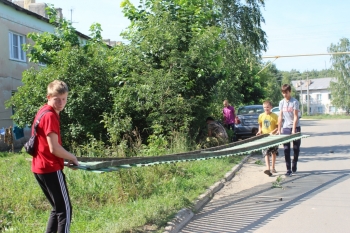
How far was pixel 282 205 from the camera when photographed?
7074 millimetres

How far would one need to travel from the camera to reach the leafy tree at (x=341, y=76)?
7689cm

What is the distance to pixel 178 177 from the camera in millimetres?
8492

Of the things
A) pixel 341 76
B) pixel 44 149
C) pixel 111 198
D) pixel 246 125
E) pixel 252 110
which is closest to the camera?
pixel 44 149

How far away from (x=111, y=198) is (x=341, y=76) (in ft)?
261

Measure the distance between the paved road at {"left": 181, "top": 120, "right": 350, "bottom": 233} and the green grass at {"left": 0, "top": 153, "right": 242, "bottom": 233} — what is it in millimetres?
508

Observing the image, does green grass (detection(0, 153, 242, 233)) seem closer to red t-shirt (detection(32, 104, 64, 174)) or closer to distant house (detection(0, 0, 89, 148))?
red t-shirt (detection(32, 104, 64, 174))

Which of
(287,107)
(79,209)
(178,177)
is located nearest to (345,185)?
(287,107)

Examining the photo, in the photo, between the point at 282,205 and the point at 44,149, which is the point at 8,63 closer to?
the point at 282,205

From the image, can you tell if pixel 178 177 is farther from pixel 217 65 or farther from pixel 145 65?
pixel 217 65

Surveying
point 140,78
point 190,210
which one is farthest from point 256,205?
point 140,78

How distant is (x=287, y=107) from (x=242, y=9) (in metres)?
13.5

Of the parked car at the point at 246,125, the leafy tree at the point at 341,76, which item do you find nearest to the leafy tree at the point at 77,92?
the parked car at the point at 246,125

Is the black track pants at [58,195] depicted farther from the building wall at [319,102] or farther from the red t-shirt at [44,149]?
the building wall at [319,102]

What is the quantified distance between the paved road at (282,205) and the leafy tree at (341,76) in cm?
7204
